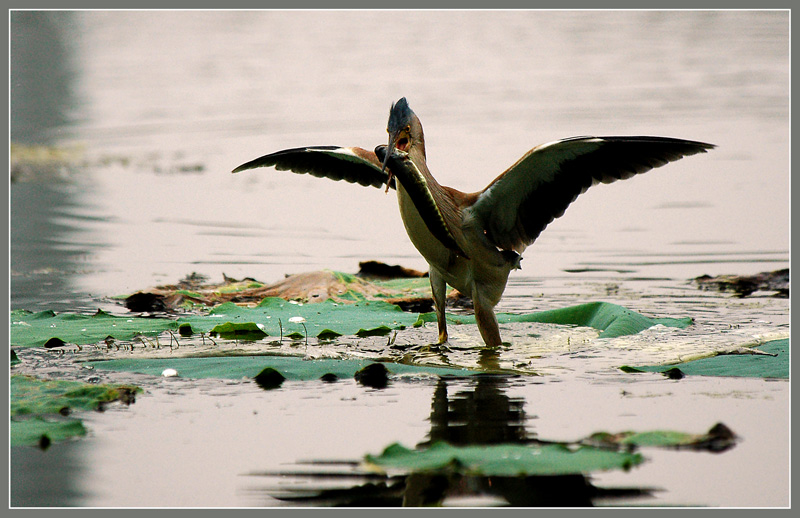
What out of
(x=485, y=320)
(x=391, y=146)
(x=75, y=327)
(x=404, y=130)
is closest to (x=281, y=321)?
(x=75, y=327)

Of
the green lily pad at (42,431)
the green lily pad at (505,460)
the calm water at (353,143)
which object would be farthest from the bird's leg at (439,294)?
the green lily pad at (42,431)

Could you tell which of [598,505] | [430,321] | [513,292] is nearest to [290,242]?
[513,292]

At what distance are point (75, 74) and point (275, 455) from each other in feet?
65.0

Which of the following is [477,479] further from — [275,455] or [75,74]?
[75,74]

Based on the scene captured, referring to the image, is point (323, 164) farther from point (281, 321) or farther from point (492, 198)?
point (492, 198)

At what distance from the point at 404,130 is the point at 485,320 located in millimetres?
1306

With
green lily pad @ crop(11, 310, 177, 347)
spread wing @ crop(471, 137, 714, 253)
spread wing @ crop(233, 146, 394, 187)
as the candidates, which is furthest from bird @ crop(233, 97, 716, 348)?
green lily pad @ crop(11, 310, 177, 347)

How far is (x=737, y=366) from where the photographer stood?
16.9 ft

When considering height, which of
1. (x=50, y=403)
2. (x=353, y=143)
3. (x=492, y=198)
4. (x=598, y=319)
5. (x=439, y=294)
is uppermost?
(x=353, y=143)

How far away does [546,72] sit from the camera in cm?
2308

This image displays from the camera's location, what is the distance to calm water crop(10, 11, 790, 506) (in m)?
8.42

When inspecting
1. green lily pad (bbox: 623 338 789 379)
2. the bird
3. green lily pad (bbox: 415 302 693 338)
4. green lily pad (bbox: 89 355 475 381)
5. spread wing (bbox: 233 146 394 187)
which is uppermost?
spread wing (bbox: 233 146 394 187)

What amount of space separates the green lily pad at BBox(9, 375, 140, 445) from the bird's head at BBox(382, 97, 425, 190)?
1971 mm

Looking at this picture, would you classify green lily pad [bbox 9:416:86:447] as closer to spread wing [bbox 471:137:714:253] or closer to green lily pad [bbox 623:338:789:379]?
spread wing [bbox 471:137:714:253]
